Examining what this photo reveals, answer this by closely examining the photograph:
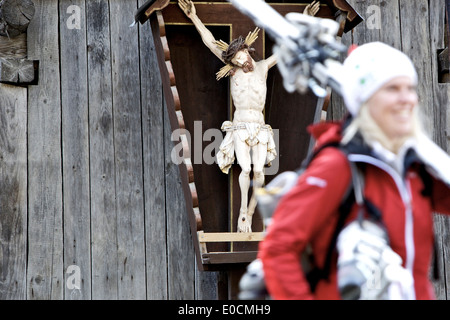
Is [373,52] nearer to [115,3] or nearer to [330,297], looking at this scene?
[330,297]

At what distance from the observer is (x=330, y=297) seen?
182cm

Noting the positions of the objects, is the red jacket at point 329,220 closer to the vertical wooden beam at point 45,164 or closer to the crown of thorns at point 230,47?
the crown of thorns at point 230,47

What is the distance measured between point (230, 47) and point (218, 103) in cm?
44

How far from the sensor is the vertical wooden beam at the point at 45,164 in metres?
4.58

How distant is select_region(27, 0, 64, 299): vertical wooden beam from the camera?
4578 millimetres

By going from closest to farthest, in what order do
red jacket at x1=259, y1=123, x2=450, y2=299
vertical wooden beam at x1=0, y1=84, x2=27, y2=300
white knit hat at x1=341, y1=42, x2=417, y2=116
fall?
Answer: 1. red jacket at x1=259, y1=123, x2=450, y2=299
2. white knit hat at x1=341, y1=42, x2=417, y2=116
3. vertical wooden beam at x1=0, y1=84, x2=27, y2=300

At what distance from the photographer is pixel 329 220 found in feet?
5.90

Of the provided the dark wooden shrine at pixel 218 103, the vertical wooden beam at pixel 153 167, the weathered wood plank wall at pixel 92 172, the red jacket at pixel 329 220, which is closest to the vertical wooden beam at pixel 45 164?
the weathered wood plank wall at pixel 92 172

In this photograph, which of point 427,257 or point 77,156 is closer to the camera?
point 427,257

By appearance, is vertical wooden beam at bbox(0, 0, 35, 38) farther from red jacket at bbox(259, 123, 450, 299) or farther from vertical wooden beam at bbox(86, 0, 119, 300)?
red jacket at bbox(259, 123, 450, 299)

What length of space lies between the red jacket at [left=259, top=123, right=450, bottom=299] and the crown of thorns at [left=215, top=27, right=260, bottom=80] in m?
2.58

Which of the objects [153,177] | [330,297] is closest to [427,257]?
[330,297]

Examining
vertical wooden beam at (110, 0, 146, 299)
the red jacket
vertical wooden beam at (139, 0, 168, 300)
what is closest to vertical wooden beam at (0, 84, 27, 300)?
vertical wooden beam at (110, 0, 146, 299)
